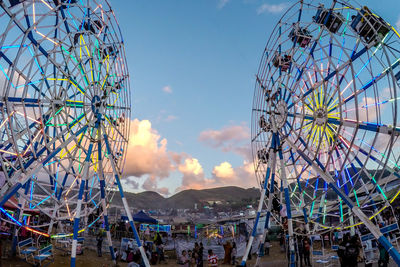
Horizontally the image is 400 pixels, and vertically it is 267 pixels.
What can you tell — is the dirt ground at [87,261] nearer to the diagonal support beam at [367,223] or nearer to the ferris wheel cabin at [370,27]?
the diagonal support beam at [367,223]

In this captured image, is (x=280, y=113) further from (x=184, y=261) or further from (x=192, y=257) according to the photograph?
(x=184, y=261)

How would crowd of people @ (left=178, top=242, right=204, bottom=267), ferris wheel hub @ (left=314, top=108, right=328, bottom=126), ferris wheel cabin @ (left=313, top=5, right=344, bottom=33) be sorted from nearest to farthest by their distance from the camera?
ferris wheel cabin @ (left=313, top=5, right=344, bottom=33), ferris wheel hub @ (left=314, top=108, right=328, bottom=126), crowd of people @ (left=178, top=242, right=204, bottom=267)

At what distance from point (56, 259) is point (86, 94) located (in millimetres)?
9845

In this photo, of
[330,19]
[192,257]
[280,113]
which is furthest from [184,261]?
[330,19]

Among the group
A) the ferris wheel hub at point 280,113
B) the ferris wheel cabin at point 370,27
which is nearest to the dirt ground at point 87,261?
the ferris wheel hub at point 280,113

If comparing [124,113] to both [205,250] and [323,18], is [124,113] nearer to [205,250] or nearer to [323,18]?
[205,250]

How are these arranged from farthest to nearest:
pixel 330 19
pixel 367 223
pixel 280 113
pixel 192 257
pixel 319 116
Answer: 1. pixel 192 257
2. pixel 280 113
3. pixel 319 116
4. pixel 330 19
5. pixel 367 223

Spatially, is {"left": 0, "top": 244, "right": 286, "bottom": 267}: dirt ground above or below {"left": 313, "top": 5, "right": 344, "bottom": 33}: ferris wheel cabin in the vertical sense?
below

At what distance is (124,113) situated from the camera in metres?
20.1

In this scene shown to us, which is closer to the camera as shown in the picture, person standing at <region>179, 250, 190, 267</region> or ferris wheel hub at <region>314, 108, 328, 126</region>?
ferris wheel hub at <region>314, 108, 328, 126</region>

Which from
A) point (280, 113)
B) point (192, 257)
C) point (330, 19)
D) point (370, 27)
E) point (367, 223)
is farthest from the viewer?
point (192, 257)

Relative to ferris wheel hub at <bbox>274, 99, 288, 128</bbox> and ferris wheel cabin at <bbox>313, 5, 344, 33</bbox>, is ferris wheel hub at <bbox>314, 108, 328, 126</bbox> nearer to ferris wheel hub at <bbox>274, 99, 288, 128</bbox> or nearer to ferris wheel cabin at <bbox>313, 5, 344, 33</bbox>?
ferris wheel hub at <bbox>274, 99, 288, 128</bbox>

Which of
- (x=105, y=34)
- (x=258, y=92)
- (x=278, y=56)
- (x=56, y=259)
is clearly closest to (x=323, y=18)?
(x=278, y=56)

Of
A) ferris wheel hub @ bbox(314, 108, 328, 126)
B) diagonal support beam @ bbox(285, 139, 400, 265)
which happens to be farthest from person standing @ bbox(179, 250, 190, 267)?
ferris wheel hub @ bbox(314, 108, 328, 126)
